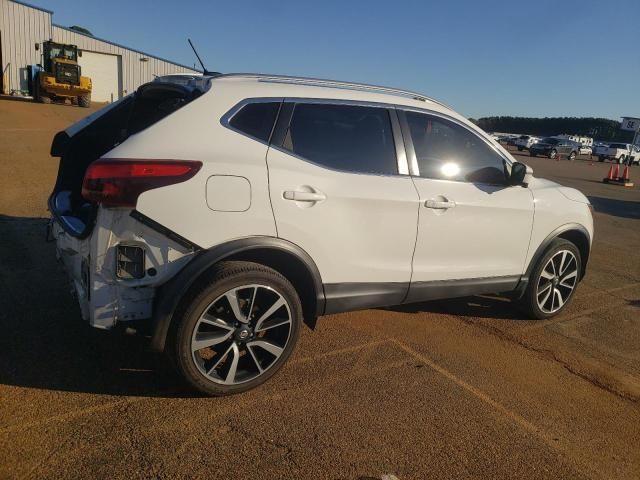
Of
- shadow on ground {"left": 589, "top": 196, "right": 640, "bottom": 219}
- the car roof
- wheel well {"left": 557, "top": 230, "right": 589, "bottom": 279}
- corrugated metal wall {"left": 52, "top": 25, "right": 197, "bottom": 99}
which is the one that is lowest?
shadow on ground {"left": 589, "top": 196, "right": 640, "bottom": 219}

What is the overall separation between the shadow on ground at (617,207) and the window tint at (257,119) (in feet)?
37.6

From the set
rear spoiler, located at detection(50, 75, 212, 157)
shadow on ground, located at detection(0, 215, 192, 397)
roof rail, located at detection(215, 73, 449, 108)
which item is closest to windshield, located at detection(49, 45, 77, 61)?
shadow on ground, located at detection(0, 215, 192, 397)

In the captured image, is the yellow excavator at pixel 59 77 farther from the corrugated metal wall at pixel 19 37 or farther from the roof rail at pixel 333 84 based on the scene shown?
the roof rail at pixel 333 84

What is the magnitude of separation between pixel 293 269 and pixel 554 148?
4070cm

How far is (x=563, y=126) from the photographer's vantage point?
7906cm

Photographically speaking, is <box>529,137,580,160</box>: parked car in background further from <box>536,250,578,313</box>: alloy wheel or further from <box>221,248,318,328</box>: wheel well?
<box>221,248,318,328</box>: wheel well

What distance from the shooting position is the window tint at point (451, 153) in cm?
373

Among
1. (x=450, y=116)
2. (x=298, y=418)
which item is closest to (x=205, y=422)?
(x=298, y=418)

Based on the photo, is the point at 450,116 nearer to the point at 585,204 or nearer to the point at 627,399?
the point at 585,204

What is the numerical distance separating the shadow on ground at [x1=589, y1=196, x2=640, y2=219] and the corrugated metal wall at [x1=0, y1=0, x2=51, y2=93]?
35.6 metres

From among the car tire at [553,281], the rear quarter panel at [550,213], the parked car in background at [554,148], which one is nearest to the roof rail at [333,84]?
the rear quarter panel at [550,213]

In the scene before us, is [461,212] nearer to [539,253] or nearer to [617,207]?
[539,253]

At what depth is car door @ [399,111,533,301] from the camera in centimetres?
369

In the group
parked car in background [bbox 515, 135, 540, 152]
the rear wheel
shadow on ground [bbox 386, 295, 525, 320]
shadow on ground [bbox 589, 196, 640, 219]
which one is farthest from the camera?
parked car in background [bbox 515, 135, 540, 152]
